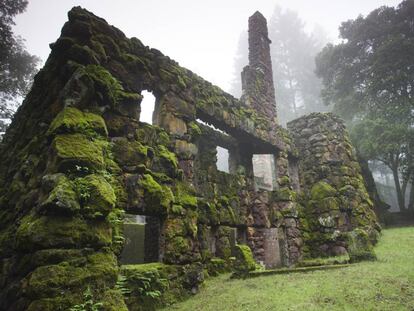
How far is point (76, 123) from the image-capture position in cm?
409

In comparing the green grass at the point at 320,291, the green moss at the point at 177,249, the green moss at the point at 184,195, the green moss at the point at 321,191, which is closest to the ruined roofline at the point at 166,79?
the green moss at the point at 184,195

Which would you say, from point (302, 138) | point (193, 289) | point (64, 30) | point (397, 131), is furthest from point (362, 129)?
point (64, 30)

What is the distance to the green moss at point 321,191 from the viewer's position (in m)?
10.1

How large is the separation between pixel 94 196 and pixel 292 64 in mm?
35587

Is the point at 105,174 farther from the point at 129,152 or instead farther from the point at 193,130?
the point at 193,130

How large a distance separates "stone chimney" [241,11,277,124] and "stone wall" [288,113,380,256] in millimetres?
1640

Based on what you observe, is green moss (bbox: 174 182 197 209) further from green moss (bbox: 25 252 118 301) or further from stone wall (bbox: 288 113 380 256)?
stone wall (bbox: 288 113 380 256)

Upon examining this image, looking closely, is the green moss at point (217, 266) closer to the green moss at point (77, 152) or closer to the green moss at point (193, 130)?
the green moss at point (193, 130)

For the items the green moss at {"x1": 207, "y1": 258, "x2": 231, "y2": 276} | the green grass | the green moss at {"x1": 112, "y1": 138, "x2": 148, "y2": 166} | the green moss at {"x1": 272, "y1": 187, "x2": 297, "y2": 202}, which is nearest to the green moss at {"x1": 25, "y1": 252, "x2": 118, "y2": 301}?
the green grass

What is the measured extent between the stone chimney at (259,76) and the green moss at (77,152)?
6.62 metres

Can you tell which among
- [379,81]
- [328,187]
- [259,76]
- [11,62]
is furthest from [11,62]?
[379,81]

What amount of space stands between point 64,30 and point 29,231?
3.66m

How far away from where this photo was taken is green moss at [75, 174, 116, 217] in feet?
11.2

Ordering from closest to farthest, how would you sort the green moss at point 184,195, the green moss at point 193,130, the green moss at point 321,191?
the green moss at point 184,195
the green moss at point 193,130
the green moss at point 321,191
